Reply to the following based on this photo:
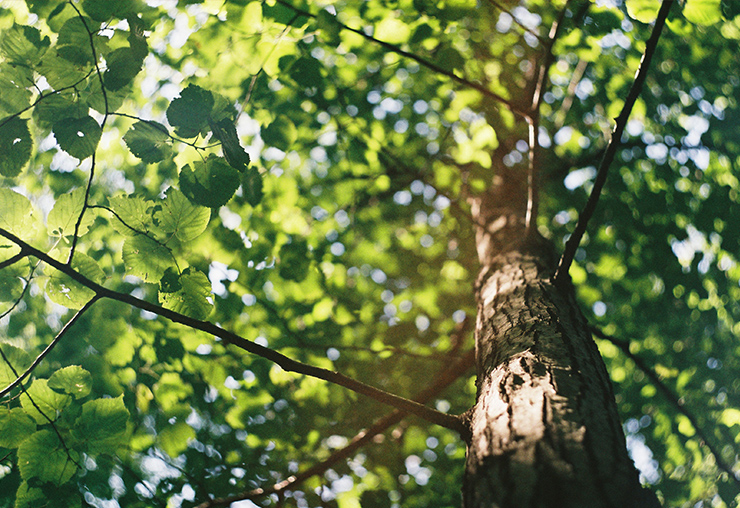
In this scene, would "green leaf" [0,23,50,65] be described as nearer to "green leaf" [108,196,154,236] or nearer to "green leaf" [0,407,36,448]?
"green leaf" [108,196,154,236]

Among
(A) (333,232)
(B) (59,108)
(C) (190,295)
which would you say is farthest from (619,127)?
(A) (333,232)

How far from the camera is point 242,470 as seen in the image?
2.59 metres

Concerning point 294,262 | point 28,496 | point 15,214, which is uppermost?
point 294,262

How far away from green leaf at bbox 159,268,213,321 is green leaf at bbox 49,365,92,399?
377mm

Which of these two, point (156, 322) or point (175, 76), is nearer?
point (156, 322)

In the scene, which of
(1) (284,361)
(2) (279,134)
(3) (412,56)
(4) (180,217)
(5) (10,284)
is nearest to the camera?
(1) (284,361)

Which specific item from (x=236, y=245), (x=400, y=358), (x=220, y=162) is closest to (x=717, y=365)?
(x=400, y=358)

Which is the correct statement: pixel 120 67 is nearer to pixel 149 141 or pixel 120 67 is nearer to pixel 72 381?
pixel 149 141

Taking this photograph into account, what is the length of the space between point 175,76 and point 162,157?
205 cm

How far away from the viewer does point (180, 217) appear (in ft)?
4.09

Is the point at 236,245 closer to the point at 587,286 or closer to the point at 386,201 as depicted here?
the point at 386,201

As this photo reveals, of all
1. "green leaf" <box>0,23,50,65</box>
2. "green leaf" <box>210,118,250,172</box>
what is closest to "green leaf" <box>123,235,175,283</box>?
"green leaf" <box>210,118,250,172</box>

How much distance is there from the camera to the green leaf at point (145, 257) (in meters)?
1.24

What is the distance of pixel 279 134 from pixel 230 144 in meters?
1.17
